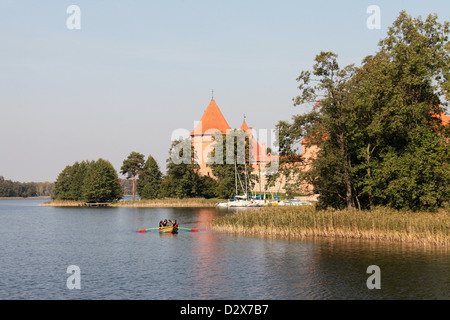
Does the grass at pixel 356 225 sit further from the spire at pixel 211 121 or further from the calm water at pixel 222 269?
the spire at pixel 211 121

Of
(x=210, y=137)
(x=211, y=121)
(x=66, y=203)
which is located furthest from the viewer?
(x=211, y=121)

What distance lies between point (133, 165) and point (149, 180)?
21.3 ft

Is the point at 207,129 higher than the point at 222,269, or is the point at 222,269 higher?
the point at 207,129

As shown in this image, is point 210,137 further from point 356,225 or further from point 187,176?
point 356,225

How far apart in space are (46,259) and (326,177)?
896 inches

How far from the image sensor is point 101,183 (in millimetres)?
110375

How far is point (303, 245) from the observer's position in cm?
3459

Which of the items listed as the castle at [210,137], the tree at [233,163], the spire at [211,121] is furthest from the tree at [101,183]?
the tree at [233,163]

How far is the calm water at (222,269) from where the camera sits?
21594 millimetres

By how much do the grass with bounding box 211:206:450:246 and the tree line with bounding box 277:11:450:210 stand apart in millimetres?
2599

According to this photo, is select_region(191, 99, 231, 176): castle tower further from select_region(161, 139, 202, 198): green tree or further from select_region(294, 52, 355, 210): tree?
select_region(294, 52, 355, 210): tree

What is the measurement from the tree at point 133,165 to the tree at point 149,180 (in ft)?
6.51

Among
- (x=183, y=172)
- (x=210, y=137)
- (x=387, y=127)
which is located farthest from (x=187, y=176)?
(x=387, y=127)

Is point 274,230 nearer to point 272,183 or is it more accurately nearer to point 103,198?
point 272,183
